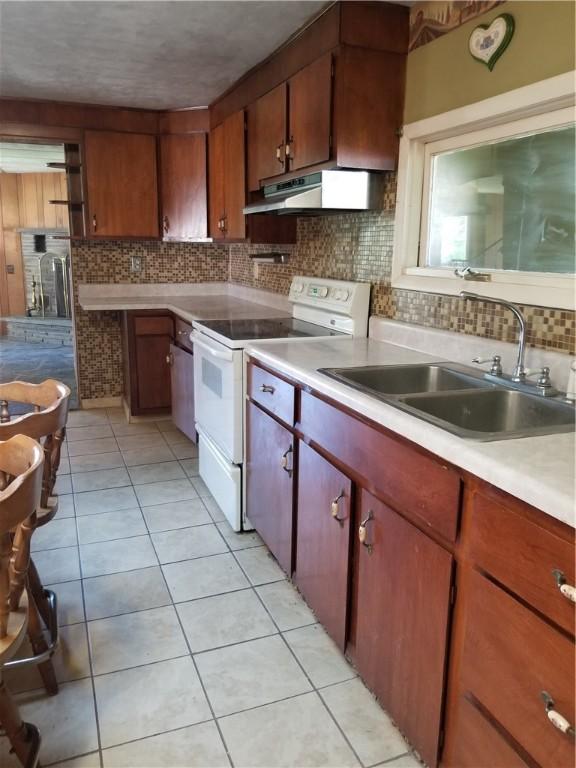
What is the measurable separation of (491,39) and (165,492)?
2397 mm

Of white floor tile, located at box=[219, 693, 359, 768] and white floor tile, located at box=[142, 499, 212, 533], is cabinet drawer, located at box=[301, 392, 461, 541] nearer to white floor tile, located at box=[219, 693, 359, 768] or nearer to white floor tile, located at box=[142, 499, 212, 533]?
white floor tile, located at box=[219, 693, 359, 768]

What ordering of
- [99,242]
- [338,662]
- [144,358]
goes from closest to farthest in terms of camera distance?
1. [338,662]
2. [144,358]
3. [99,242]

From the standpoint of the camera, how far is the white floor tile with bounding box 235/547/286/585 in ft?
7.45

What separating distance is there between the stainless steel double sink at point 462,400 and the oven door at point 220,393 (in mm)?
678

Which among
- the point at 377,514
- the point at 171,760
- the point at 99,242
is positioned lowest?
the point at 171,760

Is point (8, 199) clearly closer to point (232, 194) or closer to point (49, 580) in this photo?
point (232, 194)

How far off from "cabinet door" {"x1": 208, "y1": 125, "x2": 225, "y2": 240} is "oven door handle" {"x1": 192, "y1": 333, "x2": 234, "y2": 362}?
109cm

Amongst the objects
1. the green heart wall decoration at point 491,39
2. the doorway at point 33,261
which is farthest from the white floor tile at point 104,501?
the doorway at point 33,261

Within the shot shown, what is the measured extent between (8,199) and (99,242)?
5072mm

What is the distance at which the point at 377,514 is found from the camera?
1.49 metres

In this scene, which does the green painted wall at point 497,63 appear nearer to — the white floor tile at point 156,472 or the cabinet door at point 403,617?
the cabinet door at point 403,617

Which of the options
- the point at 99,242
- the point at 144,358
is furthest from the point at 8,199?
the point at 144,358

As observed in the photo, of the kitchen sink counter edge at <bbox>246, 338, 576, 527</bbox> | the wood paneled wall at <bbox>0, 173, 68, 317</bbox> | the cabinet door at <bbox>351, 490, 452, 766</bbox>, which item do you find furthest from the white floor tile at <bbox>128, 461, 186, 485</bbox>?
the wood paneled wall at <bbox>0, 173, 68, 317</bbox>

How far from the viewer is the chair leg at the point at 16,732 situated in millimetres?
1315
